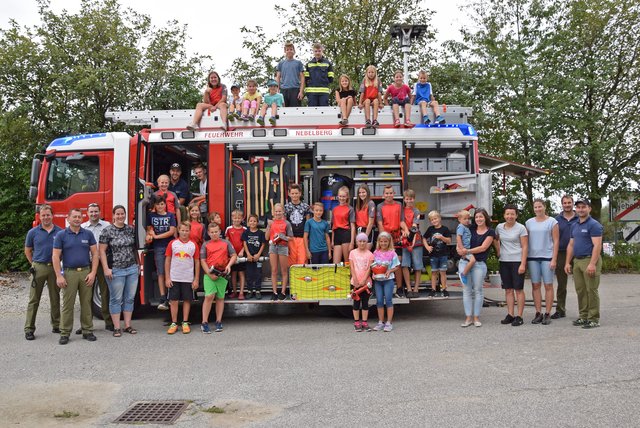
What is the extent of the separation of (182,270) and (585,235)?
18.7 feet

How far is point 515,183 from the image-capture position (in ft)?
57.5

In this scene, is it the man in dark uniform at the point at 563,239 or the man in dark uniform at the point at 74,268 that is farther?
the man in dark uniform at the point at 563,239

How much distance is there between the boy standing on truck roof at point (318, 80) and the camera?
11188mm

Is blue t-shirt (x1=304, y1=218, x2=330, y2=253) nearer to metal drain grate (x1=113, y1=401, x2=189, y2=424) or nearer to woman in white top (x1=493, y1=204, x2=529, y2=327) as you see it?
woman in white top (x1=493, y1=204, x2=529, y2=327)

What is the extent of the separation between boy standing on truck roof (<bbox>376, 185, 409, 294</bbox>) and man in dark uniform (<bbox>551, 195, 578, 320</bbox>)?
234cm

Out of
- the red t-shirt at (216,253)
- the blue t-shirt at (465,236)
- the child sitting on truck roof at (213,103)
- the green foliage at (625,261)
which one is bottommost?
the green foliage at (625,261)

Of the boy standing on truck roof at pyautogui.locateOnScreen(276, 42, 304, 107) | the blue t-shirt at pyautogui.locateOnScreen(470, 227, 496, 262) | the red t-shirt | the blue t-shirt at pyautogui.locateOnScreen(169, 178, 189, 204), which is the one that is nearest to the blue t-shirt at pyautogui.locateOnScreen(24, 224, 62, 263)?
the red t-shirt

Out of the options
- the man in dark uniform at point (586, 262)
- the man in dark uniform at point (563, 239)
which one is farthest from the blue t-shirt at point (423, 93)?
the man in dark uniform at point (586, 262)

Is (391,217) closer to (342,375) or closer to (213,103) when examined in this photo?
(342,375)

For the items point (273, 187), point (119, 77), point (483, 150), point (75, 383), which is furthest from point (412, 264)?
point (119, 77)

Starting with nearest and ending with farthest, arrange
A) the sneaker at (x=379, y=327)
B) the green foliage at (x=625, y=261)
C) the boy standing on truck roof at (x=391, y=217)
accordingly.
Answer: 1. the sneaker at (x=379, y=327)
2. the boy standing on truck roof at (x=391, y=217)
3. the green foliage at (x=625, y=261)

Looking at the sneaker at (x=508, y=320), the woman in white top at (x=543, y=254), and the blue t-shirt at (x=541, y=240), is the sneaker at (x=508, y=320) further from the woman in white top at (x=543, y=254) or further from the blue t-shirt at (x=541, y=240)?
the blue t-shirt at (x=541, y=240)

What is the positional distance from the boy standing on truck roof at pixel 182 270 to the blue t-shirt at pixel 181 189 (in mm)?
1607

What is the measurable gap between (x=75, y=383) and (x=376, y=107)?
5.99 metres
